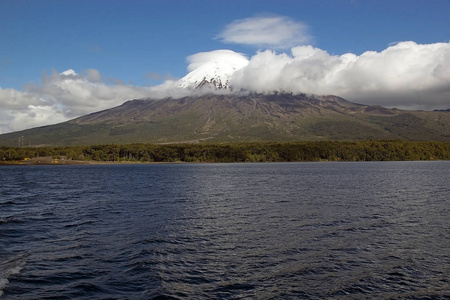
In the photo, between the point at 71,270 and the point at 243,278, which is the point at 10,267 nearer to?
the point at 71,270

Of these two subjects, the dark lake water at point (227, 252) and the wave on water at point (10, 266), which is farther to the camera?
the wave on water at point (10, 266)

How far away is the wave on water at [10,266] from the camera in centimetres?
1490

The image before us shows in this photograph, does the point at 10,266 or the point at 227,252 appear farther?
the point at 227,252

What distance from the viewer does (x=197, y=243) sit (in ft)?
71.9

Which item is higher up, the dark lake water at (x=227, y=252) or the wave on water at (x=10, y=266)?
the wave on water at (x=10, y=266)

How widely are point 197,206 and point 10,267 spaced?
2145 centimetres

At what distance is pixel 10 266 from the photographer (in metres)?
17.1

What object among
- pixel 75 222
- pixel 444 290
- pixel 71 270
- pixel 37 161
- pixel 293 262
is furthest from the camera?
pixel 37 161

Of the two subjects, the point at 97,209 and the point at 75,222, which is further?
the point at 97,209

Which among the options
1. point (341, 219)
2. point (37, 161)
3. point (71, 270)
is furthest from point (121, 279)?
point (37, 161)

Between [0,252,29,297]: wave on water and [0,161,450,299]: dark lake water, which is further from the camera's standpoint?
[0,252,29,297]: wave on water

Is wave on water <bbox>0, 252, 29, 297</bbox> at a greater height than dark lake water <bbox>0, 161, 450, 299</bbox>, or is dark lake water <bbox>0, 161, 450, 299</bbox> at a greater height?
wave on water <bbox>0, 252, 29, 297</bbox>

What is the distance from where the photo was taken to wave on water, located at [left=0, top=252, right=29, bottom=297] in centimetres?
1490

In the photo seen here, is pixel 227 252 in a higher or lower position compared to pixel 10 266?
lower
